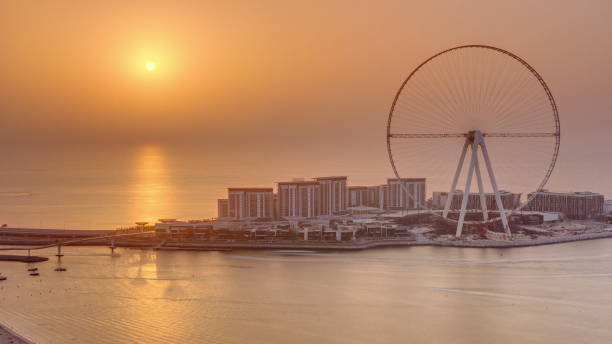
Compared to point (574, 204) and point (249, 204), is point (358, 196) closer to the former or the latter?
point (249, 204)

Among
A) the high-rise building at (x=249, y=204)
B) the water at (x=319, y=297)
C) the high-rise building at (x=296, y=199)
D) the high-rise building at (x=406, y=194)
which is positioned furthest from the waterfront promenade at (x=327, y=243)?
the high-rise building at (x=406, y=194)

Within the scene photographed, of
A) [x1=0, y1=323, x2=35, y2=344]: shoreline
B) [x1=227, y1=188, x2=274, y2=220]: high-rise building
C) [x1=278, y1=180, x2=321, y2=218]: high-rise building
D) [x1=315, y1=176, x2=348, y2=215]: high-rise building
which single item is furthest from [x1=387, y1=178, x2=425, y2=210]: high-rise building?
A: [x1=0, y1=323, x2=35, y2=344]: shoreline

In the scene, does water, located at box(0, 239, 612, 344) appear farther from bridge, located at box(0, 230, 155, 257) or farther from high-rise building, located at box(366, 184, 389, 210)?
high-rise building, located at box(366, 184, 389, 210)

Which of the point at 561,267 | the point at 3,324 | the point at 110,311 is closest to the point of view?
the point at 3,324

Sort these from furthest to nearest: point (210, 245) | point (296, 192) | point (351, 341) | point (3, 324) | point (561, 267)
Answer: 1. point (296, 192)
2. point (210, 245)
3. point (561, 267)
4. point (3, 324)
5. point (351, 341)

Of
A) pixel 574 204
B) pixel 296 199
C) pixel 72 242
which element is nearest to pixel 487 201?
pixel 574 204

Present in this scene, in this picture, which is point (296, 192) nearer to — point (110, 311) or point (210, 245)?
point (210, 245)

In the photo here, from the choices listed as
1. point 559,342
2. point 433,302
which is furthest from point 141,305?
point 559,342
